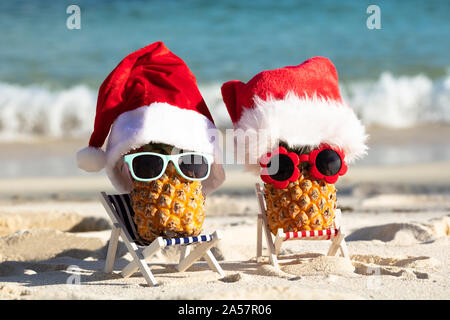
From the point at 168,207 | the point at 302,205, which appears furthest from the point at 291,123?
the point at 168,207

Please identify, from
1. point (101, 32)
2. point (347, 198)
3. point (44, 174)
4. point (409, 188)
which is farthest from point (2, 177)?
point (101, 32)

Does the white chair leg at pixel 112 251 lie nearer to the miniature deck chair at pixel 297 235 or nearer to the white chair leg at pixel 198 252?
the white chair leg at pixel 198 252

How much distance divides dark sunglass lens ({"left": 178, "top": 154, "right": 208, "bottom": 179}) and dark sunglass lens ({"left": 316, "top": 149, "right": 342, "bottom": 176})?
2.59ft

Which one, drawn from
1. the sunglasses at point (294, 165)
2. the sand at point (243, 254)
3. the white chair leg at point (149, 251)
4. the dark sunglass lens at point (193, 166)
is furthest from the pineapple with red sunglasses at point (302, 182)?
the white chair leg at point (149, 251)

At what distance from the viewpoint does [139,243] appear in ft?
13.0

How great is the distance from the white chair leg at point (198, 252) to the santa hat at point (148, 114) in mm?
558

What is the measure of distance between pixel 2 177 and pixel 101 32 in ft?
30.4

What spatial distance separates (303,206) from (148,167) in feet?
3.60

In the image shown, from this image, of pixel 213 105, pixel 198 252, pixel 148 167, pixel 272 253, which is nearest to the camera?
pixel 148 167

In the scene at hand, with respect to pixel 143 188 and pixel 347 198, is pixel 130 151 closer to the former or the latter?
pixel 143 188

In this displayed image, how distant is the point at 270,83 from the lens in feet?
13.2

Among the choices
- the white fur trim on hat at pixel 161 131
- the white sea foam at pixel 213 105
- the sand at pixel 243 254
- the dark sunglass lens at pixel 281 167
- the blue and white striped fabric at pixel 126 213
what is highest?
the white sea foam at pixel 213 105

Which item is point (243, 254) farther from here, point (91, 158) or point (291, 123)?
point (91, 158)

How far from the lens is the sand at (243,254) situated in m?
3.40
